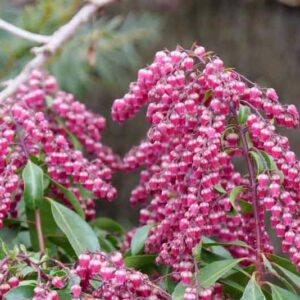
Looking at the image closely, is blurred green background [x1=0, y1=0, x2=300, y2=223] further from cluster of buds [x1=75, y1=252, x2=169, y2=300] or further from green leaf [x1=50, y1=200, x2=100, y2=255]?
cluster of buds [x1=75, y1=252, x2=169, y2=300]

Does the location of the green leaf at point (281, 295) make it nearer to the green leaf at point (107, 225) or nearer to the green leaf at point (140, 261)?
the green leaf at point (140, 261)

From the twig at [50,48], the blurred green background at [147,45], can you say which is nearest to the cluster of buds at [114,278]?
the twig at [50,48]

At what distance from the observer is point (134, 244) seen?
2.65ft

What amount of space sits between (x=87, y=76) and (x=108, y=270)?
1.03 meters

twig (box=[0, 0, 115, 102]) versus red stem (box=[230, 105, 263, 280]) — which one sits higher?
twig (box=[0, 0, 115, 102])

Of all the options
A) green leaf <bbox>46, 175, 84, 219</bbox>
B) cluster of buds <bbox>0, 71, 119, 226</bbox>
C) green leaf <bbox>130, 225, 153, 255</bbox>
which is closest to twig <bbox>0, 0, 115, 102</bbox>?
cluster of buds <bbox>0, 71, 119, 226</bbox>

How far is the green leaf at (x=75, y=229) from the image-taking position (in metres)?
0.78

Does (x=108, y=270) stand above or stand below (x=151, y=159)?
below

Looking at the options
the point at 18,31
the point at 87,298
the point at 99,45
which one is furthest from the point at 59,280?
the point at 99,45

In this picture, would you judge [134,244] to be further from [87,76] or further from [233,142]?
[87,76]

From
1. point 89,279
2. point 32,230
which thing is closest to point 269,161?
point 89,279

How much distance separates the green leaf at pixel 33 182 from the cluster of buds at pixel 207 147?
0.12 meters

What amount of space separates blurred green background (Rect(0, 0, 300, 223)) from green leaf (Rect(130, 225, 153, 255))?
638 millimetres

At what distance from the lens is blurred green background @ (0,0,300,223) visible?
1.50 m
